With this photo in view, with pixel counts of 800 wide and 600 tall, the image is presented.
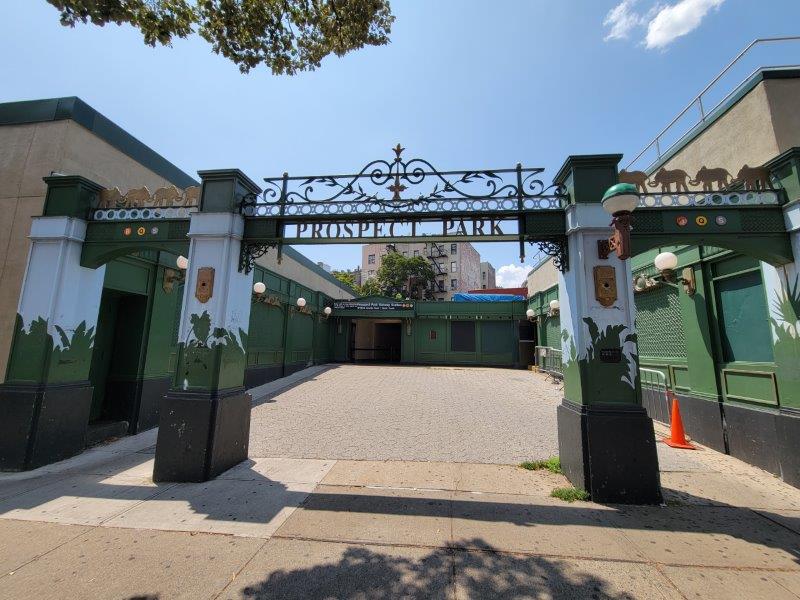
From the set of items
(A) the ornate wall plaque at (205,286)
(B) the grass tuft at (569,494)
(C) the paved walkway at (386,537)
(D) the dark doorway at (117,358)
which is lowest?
(C) the paved walkway at (386,537)

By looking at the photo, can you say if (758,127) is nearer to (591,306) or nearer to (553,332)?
(591,306)

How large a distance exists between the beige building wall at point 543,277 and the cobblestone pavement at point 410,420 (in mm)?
5060

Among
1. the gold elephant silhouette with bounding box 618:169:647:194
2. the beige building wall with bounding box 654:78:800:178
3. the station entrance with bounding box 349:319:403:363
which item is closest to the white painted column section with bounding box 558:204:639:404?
the gold elephant silhouette with bounding box 618:169:647:194

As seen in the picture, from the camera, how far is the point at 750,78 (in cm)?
563

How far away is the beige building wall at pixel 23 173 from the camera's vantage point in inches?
242

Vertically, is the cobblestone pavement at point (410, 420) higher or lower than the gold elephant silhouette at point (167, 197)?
lower

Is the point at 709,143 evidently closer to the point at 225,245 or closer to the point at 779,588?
Answer: the point at 779,588

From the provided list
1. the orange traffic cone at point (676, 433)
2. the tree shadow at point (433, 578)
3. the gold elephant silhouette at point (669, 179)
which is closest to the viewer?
the tree shadow at point (433, 578)

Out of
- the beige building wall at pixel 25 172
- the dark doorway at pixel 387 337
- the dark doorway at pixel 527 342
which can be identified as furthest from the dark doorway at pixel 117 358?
the dark doorway at pixel 387 337

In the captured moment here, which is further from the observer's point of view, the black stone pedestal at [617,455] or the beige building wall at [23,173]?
the beige building wall at [23,173]

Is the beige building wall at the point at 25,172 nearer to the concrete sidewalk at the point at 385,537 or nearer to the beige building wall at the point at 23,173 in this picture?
the beige building wall at the point at 23,173

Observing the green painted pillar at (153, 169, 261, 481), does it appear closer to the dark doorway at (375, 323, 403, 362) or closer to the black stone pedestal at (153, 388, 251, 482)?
the black stone pedestal at (153, 388, 251, 482)

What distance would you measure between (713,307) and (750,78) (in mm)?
3718

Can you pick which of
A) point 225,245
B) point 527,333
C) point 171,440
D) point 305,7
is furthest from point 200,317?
point 527,333
